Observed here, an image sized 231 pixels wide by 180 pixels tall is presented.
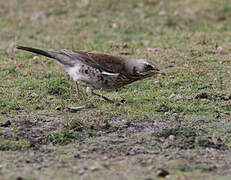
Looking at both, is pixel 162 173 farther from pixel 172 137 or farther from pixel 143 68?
pixel 143 68

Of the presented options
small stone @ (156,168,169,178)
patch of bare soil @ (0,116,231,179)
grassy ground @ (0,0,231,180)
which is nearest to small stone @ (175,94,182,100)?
grassy ground @ (0,0,231,180)

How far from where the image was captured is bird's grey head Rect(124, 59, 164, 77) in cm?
802

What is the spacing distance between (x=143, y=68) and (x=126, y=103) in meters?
0.70

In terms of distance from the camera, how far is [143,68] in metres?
8.04

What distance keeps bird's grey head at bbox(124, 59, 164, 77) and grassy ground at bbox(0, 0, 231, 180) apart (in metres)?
0.54

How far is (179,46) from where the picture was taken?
12.1 m

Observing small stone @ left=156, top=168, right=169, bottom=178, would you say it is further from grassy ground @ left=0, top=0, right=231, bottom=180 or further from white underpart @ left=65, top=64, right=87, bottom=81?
white underpart @ left=65, top=64, right=87, bottom=81

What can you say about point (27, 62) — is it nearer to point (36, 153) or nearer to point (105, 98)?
point (105, 98)

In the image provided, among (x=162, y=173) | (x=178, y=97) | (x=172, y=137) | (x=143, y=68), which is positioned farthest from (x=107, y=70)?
(x=162, y=173)

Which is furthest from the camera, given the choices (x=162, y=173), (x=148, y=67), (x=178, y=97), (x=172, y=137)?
(x=178, y=97)

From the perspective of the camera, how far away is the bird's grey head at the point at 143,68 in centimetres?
802

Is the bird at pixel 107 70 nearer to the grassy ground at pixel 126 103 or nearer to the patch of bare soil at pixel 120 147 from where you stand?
the grassy ground at pixel 126 103

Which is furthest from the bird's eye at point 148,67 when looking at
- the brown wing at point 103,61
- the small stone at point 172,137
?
the small stone at point 172,137

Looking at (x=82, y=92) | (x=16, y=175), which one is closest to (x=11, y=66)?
(x=82, y=92)
